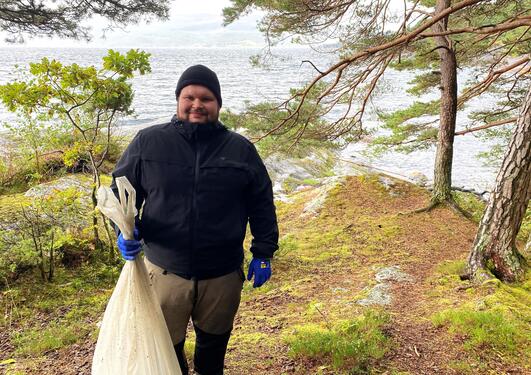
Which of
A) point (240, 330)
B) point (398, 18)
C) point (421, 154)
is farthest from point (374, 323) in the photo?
point (421, 154)

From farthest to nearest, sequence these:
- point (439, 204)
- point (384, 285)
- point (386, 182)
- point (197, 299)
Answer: point (386, 182) < point (439, 204) < point (384, 285) < point (197, 299)

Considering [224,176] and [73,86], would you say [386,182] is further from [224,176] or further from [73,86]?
[224,176]

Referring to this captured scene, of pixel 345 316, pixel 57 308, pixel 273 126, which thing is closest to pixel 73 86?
pixel 57 308

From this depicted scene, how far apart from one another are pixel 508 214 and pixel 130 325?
13.7 feet

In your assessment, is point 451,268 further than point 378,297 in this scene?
Yes

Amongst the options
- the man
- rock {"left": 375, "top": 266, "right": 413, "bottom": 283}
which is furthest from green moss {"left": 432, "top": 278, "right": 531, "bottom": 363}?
the man

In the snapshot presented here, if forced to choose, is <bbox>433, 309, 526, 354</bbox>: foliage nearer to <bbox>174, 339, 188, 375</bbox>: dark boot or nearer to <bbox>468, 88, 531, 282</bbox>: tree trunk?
<bbox>468, 88, 531, 282</bbox>: tree trunk

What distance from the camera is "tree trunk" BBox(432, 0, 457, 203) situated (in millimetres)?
7488

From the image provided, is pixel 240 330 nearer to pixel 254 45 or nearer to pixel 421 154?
pixel 421 154

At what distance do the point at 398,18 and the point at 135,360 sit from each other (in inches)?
297

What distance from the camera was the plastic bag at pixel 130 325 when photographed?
171 centimetres

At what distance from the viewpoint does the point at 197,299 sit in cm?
206

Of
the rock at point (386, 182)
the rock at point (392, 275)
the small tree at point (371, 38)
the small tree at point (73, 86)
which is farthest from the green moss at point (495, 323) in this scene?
the rock at point (386, 182)

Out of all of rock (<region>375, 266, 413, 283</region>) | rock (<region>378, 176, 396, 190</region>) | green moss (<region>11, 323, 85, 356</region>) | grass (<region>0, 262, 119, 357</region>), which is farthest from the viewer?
rock (<region>378, 176, 396, 190</region>)
